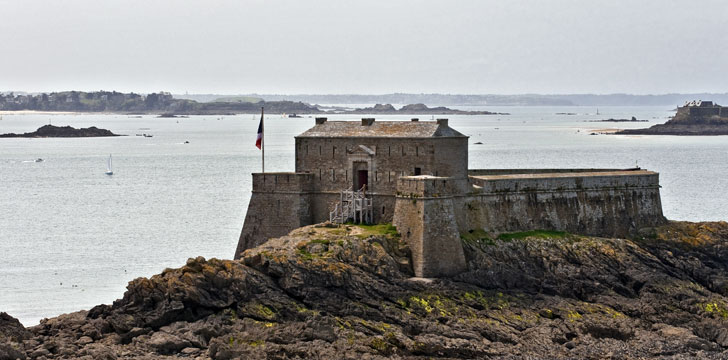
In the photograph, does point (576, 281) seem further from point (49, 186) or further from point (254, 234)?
point (49, 186)

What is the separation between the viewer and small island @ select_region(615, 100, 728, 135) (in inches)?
6786

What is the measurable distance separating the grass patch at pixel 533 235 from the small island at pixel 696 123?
132m

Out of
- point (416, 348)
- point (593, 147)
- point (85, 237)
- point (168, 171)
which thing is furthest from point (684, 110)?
point (416, 348)

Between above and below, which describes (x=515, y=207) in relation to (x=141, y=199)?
above

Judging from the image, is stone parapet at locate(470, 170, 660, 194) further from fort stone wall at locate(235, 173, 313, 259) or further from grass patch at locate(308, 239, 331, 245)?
grass patch at locate(308, 239, 331, 245)

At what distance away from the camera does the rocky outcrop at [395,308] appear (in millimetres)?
33375

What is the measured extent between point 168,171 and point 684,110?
105965 mm

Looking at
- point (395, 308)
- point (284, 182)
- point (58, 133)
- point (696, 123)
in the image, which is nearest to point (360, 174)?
point (284, 182)

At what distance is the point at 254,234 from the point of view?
145ft

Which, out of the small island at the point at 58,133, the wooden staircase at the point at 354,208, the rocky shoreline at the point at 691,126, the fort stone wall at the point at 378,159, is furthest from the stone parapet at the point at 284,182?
the small island at the point at 58,133

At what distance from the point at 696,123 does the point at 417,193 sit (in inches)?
5725

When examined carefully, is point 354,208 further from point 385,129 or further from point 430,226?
point 430,226

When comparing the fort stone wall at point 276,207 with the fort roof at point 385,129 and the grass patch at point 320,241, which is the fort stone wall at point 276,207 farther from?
the grass patch at point 320,241

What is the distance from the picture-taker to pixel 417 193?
131 ft
